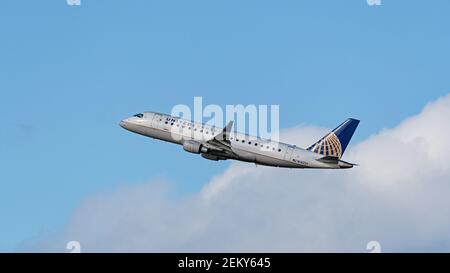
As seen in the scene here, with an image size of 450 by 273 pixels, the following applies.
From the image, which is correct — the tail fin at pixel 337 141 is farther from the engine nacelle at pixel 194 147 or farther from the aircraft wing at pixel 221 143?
the engine nacelle at pixel 194 147

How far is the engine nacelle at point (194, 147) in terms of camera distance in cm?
12225

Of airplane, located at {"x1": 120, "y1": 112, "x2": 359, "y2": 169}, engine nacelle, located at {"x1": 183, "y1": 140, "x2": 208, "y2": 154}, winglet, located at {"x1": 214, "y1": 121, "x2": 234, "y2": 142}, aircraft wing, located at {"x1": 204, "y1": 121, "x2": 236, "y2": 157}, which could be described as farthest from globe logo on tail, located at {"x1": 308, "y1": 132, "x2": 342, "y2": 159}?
engine nacelle, located at {"x1": 183, "y1": 140, "x2": 208, "y2": 154}

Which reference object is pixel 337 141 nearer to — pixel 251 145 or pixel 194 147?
pixel 251 145

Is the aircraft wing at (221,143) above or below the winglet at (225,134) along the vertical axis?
below

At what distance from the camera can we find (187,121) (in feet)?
417

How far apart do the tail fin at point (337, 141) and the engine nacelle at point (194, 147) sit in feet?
51.4

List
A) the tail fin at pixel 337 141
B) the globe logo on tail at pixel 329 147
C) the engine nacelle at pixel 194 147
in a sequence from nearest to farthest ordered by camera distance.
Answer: the engine nacelle at pixel 194 147 < the globe logo on tail at pixel 329 147 < the tail fin at pixel 337 141

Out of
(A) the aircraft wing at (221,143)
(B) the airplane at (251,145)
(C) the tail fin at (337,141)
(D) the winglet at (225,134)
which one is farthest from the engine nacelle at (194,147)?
(C) the tail fin at (337,141)

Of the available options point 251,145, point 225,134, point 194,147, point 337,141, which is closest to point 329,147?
point 337,141

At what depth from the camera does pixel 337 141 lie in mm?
126375
